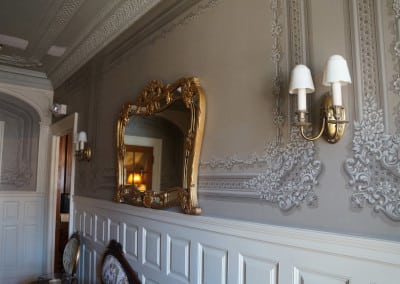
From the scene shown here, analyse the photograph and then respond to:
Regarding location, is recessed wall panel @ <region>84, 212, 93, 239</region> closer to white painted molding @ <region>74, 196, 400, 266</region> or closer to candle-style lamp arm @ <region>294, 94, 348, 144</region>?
white painted molding @ <region>74, 196, 400, 266</region>

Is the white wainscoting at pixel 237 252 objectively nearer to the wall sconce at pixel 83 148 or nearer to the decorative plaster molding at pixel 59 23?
the wall sconce at pixel 83 148

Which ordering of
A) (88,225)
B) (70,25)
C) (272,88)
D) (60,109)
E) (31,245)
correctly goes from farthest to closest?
(31,245) < (60,109) < (88,225) < (70,25) < (272,88)

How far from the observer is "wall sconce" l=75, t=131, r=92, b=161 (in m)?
3.42

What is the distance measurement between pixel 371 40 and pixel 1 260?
16.1ft

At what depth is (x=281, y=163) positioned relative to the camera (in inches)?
57.1

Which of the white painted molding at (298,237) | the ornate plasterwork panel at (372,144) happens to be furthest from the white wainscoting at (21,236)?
the ornate plasterwork panel at (372,144)

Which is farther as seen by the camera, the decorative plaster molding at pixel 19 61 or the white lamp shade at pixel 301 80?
the decorative plaster molding at pixel 19 61

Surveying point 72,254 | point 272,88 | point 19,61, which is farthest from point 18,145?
point 272,88

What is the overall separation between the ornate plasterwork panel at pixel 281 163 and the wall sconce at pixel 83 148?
→ 7.03ft

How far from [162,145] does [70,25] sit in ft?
5.76

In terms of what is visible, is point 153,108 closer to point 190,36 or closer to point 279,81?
point 190,36

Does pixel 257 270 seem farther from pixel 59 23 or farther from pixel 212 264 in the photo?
pixel 59 23

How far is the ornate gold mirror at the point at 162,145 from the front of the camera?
1.93m

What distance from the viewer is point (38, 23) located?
3.22 meters
